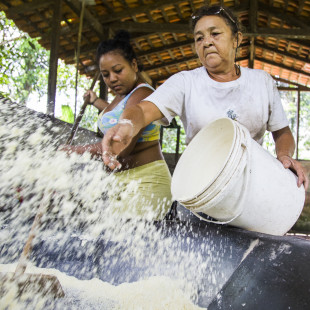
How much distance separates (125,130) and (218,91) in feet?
1.98

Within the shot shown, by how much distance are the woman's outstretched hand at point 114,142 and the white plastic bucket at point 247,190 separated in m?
0.31

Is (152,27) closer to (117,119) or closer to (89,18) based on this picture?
(89,18)

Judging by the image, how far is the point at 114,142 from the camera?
126 cm

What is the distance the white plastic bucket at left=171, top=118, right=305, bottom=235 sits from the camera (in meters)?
1.28

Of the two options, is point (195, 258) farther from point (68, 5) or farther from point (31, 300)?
point (68, 5)

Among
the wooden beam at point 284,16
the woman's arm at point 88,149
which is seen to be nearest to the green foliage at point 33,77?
the wooden beam at point 284,16

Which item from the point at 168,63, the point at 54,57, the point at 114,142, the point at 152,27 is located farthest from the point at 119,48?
the point at 168,63

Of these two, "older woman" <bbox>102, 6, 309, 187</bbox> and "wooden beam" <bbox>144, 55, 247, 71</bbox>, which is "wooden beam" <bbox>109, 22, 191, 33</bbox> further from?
"older woman" <bbox>102, 6, 309, 187</bbox>

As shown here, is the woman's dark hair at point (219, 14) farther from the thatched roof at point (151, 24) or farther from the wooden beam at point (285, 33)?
the wooden beam at point (285, 33)

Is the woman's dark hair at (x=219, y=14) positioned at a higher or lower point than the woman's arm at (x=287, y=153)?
higher

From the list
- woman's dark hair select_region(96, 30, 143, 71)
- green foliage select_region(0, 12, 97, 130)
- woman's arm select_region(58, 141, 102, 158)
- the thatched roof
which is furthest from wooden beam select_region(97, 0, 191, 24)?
woman's arm select_region(58, 141, 102, 158)

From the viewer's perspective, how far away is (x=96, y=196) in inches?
88.7

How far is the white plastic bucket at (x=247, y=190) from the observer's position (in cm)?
128

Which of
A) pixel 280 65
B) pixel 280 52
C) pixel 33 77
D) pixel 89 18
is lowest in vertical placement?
pixel 280 65
